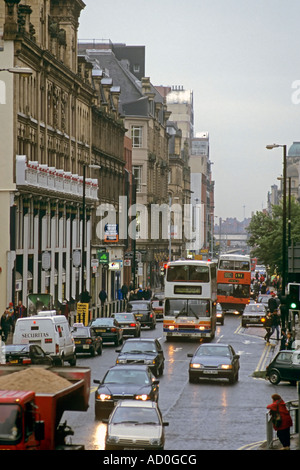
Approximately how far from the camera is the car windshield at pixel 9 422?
639 inches

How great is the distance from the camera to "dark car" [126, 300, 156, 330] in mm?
60222

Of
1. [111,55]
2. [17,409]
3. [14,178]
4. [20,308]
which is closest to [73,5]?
[14,178]

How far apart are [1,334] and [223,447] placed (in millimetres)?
26283

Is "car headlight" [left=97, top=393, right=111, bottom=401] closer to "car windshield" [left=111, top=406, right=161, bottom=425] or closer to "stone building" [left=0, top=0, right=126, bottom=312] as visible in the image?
"car windshield" [left=111, top=406, right=161, bottom=425]

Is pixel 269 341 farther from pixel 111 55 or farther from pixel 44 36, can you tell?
pixel 111 55

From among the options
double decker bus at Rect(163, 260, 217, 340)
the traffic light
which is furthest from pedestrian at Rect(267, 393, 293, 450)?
double decker bus at Rect(163, 260, 217, 340)

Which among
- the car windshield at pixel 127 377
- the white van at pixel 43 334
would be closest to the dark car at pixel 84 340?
the white van at pixel 43 334

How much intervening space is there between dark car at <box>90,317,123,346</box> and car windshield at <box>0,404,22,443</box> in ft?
101

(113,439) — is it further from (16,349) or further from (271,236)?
(271,236)

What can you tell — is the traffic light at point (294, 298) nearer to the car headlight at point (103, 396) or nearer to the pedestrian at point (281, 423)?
the car headlight at point (103, 396)

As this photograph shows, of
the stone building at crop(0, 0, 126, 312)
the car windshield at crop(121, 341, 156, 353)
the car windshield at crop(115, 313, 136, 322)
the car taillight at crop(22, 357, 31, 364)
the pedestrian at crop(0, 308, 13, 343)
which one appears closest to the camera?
the car taillight at crop(22, 357, 31, 364)

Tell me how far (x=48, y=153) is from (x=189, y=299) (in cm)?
1903

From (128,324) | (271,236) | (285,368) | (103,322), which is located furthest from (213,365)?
(271,236)

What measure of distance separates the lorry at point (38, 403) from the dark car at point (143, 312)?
39.7 meters
